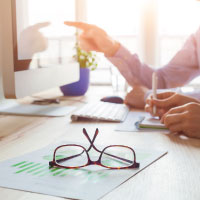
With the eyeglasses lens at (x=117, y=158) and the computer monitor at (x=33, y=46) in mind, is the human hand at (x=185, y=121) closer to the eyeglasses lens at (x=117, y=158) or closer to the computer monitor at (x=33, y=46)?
the eyeglasses lens at (x=117, y=158)

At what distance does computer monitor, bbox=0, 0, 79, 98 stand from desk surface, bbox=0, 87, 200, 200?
11cm

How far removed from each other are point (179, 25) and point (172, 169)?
2281 mm

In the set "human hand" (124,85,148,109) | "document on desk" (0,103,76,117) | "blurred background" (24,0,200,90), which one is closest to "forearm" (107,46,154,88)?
"human hand" (124,85,148,109)

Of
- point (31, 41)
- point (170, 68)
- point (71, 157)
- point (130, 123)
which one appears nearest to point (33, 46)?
point (31, 41)

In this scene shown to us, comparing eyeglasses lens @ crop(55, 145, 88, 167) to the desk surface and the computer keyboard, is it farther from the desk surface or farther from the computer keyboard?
the computer keyboard

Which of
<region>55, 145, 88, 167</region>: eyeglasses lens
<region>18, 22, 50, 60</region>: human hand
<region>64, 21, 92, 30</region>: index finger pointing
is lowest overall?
<region>55, 145, 88, 167</region>: eyeglasses lens

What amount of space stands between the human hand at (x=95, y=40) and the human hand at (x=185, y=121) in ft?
2.22

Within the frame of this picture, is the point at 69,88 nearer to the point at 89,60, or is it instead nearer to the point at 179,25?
the point at 89,60

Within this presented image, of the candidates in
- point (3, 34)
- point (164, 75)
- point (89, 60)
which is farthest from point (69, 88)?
point (3, 34)

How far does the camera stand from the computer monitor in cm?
82

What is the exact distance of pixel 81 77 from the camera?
1571mm

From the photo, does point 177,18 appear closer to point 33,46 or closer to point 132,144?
point 33,46

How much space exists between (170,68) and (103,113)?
75cm

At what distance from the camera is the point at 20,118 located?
97cm
